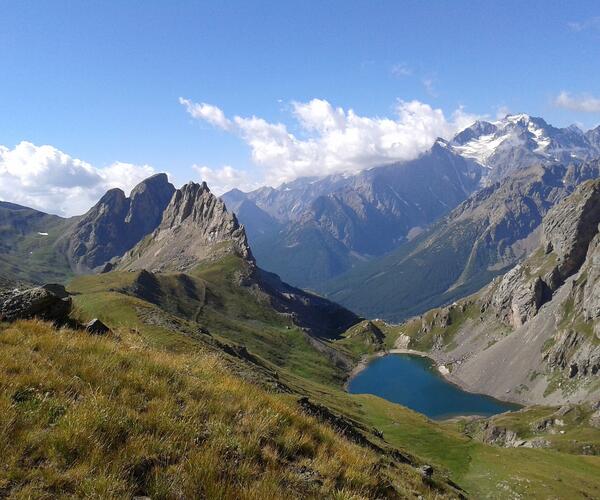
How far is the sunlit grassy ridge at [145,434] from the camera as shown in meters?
10.1

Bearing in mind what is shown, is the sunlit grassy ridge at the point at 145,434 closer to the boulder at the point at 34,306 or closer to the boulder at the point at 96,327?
the boulder at the point at 34,306

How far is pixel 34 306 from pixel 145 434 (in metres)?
14.0

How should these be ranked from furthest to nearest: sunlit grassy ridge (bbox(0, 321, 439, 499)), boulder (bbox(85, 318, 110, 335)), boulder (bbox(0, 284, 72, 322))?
boulder (bbox(85, 318, 110, 335)), boulder (bbox(0, 284, 72, 322)), sunlit grassy ridge (bbox(0, 321, 439, 499))

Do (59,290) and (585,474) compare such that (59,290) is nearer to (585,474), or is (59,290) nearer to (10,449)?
(10,449)

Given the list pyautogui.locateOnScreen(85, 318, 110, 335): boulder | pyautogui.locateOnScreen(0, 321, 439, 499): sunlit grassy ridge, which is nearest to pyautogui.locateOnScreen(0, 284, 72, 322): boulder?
pyautogui.locateOnScreen(85, 318, 110, 335): boulder

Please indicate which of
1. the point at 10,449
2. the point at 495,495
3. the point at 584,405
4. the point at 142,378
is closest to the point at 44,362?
the point at 142,378

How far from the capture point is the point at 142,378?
1452 cm

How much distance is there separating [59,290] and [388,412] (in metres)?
101

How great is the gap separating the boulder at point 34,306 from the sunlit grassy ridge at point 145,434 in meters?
4.78

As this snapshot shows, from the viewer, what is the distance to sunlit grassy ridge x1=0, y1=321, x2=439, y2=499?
33.3 ft

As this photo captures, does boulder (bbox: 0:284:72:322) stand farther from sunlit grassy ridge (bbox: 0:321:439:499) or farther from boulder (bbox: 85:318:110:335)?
sunlit grassy ridge (bbox: 0:321:439:499)

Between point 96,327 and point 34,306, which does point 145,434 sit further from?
point 96,327

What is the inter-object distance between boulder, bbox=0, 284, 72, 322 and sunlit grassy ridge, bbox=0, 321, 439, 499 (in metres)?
4.78

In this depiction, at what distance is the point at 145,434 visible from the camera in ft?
38.3
